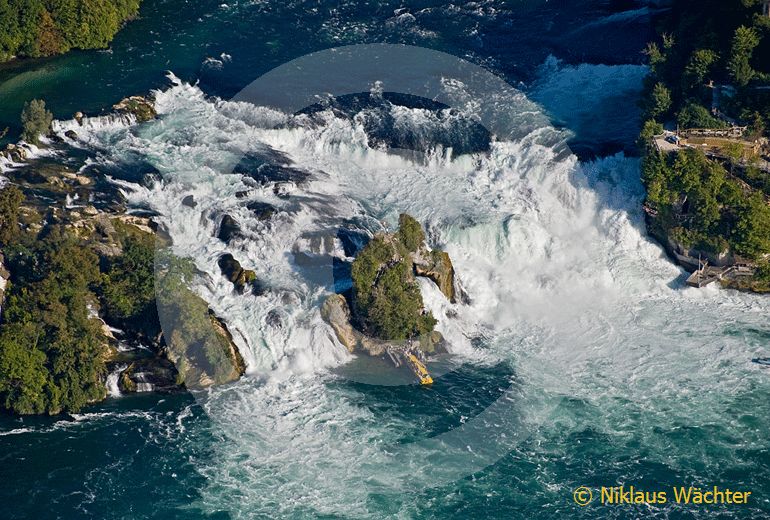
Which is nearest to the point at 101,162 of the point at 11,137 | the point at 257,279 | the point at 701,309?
the point at 11,137

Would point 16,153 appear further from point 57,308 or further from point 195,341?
point 195,341

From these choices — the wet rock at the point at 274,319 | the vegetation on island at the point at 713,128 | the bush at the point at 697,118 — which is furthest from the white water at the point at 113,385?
the bush at the point at 697,118

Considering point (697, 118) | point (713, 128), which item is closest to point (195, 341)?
point (697, 118)

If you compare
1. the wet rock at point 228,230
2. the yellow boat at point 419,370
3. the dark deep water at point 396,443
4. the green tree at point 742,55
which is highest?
the green tree at point 742,55

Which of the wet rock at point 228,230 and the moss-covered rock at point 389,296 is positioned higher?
the wet rock at point 228,230

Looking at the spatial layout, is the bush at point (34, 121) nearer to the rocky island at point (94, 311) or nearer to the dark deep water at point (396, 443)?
the rocky island at point (94, 311)

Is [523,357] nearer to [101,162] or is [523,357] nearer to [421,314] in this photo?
[421,314]
